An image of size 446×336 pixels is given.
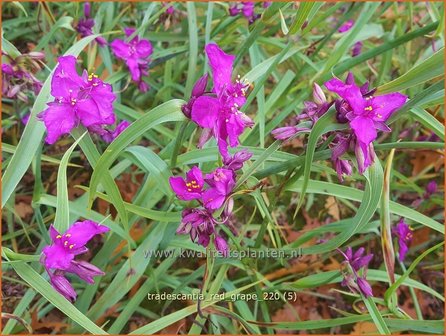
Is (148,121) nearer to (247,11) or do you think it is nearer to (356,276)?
(356,276)

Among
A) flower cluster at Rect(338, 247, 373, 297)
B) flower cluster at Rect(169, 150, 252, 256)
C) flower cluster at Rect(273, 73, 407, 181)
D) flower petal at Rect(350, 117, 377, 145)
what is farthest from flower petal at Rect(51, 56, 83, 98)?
flower cluster at Rect(338, 247, 373, 297)

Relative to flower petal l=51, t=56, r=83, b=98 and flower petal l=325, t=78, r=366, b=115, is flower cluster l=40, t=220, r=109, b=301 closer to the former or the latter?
flower petal l=51, t=56, r=83, b=98

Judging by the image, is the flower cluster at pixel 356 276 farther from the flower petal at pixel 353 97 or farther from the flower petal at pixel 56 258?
the flower petal at pixel 56 258

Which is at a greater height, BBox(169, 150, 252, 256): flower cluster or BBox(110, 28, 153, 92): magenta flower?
BBox(110, 28, 153, 92): magenta flower

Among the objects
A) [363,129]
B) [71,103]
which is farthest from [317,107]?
[71,103]

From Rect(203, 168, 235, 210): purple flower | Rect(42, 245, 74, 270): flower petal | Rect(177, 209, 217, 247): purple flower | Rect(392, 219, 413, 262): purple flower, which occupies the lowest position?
Rect(42, 245, 74, 270): flower petal

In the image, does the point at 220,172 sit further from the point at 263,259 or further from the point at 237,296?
the point at 263,259
